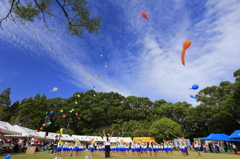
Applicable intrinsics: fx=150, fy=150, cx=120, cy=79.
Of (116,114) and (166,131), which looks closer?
(166,131)

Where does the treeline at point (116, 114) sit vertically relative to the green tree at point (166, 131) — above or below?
above

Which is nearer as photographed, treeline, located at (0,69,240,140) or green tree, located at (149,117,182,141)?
green tree, located at (149,117,182,141)

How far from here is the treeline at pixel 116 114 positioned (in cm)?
3133

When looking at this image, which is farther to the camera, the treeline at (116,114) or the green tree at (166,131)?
the treeline at (116,114)

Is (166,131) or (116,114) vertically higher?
(116,114)

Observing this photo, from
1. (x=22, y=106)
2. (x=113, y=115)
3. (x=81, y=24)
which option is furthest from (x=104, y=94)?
(x=81, y=24)

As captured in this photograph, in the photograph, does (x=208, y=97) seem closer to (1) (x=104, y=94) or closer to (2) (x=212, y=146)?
(2) (x=212, y=146)

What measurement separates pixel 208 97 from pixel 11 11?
113ft

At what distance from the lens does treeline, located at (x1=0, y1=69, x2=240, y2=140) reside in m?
31.3

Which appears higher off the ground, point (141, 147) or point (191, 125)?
point (191, 125)

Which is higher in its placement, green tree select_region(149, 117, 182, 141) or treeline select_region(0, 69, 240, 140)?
treeline select_region(0, 69, 240, 140)

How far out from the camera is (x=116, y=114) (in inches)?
1574

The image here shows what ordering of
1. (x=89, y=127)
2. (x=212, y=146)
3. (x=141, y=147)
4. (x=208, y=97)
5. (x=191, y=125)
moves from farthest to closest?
(x=89, y=127)
(x=191, y=125)
(x=208, y=97)
(x=212, y=146)
(x=141, y=147)

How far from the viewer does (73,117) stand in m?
39.8
